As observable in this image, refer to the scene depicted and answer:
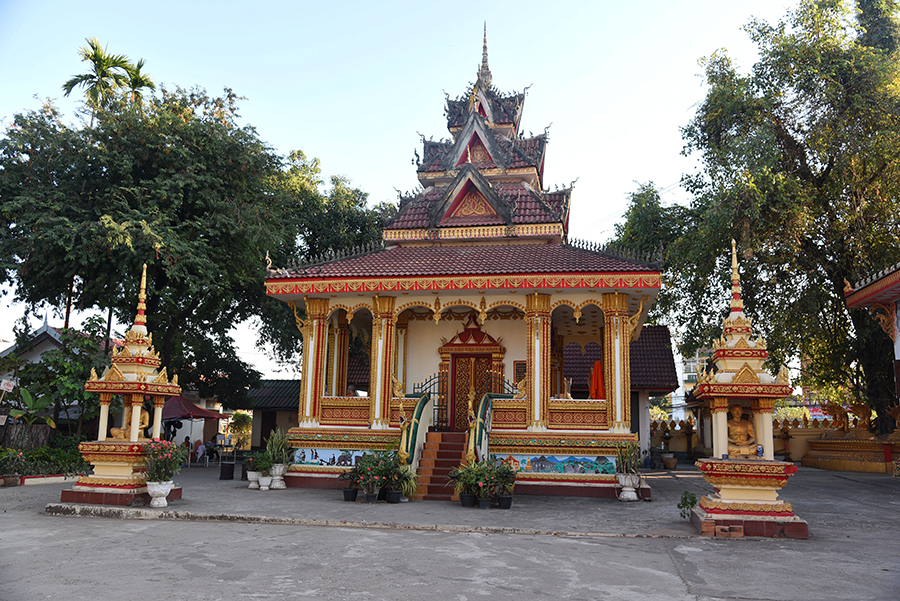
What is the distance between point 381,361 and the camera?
15.6 m

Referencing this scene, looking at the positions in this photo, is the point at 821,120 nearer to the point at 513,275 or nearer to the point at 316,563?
the point at 513,275

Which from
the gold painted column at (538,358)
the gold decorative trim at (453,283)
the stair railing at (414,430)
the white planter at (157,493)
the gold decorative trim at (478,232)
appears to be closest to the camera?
the white planter at (157,493)

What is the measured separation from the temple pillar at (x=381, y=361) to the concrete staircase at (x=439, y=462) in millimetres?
1327

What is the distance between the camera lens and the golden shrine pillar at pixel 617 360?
1437 cm

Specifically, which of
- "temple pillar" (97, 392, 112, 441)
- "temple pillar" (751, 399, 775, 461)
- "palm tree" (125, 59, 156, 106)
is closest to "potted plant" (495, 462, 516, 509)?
"temple pillar" (751, 399, 775, 461)

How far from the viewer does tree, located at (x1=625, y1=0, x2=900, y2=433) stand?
19.7 meters

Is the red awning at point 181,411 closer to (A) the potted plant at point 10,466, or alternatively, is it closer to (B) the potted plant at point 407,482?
(A) the potted plant at point 10,466

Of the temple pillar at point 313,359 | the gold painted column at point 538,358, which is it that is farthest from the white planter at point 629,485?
the temple pillar at point 313,359

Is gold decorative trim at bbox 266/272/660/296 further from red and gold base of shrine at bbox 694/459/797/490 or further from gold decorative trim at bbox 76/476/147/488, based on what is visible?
gold decorative trim at bbox 76/476/147/488

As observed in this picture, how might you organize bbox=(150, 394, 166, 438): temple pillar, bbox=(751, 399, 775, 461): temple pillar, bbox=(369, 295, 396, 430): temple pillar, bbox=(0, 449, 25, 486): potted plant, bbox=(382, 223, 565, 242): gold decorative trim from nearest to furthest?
bbox=(751, 399, 775, 461): temple pillar
bbox=(150, 394, 166, 438): temple pillar
bbox=(0, 449, 25, 486): potted plant
bbox=(369, 295, 396, 430): temple pillar
bbox=(382, 223, 565, 242): gold decorative trim

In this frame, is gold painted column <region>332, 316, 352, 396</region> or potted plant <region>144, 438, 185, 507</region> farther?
gold painted column <region>332, 316, 352, 396</region>

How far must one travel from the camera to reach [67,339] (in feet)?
59.3

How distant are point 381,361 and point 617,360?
5.55 metres

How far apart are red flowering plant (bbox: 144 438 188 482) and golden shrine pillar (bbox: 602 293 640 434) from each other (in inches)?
354
